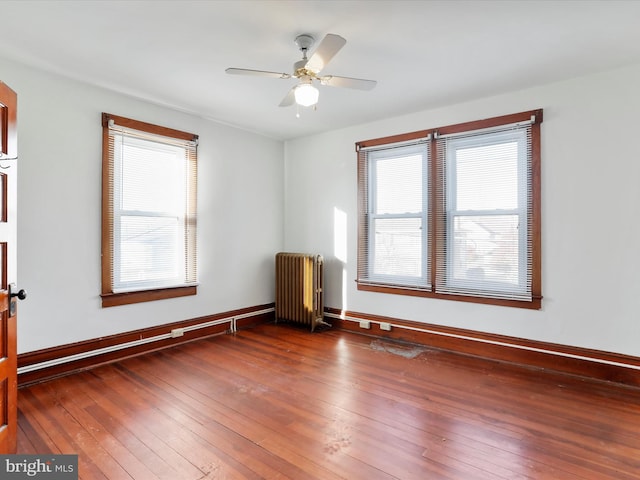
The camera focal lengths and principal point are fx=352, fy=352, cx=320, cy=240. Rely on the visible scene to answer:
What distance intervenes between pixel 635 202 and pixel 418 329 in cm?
230

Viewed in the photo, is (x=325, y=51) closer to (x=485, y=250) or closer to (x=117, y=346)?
(x=485, y=250)

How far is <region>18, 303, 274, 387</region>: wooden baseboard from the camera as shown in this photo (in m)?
2.97

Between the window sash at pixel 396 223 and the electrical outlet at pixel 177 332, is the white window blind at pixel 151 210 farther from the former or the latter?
the window sash at pixel 396 223

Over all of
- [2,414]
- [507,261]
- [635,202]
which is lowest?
[2,414]

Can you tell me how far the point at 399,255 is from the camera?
428cm

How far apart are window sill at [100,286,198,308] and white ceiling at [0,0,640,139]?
2026mm

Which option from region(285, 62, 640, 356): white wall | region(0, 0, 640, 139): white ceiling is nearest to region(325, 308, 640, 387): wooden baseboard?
region(285, 62, 640, 356): white wall

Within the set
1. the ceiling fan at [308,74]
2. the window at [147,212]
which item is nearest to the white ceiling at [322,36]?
the ceiling fan at [308,74]

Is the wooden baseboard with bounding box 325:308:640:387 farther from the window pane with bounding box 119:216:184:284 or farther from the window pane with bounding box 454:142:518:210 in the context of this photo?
the window pane with bounding box 119:216:184:284

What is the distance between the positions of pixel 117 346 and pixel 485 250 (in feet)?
12.7

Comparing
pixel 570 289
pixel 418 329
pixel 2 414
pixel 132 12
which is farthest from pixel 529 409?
pixel 132 12

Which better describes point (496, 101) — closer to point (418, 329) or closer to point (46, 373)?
point (418, 329)

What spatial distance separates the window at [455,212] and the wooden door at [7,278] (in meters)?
3.40

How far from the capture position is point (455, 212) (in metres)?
3.85
